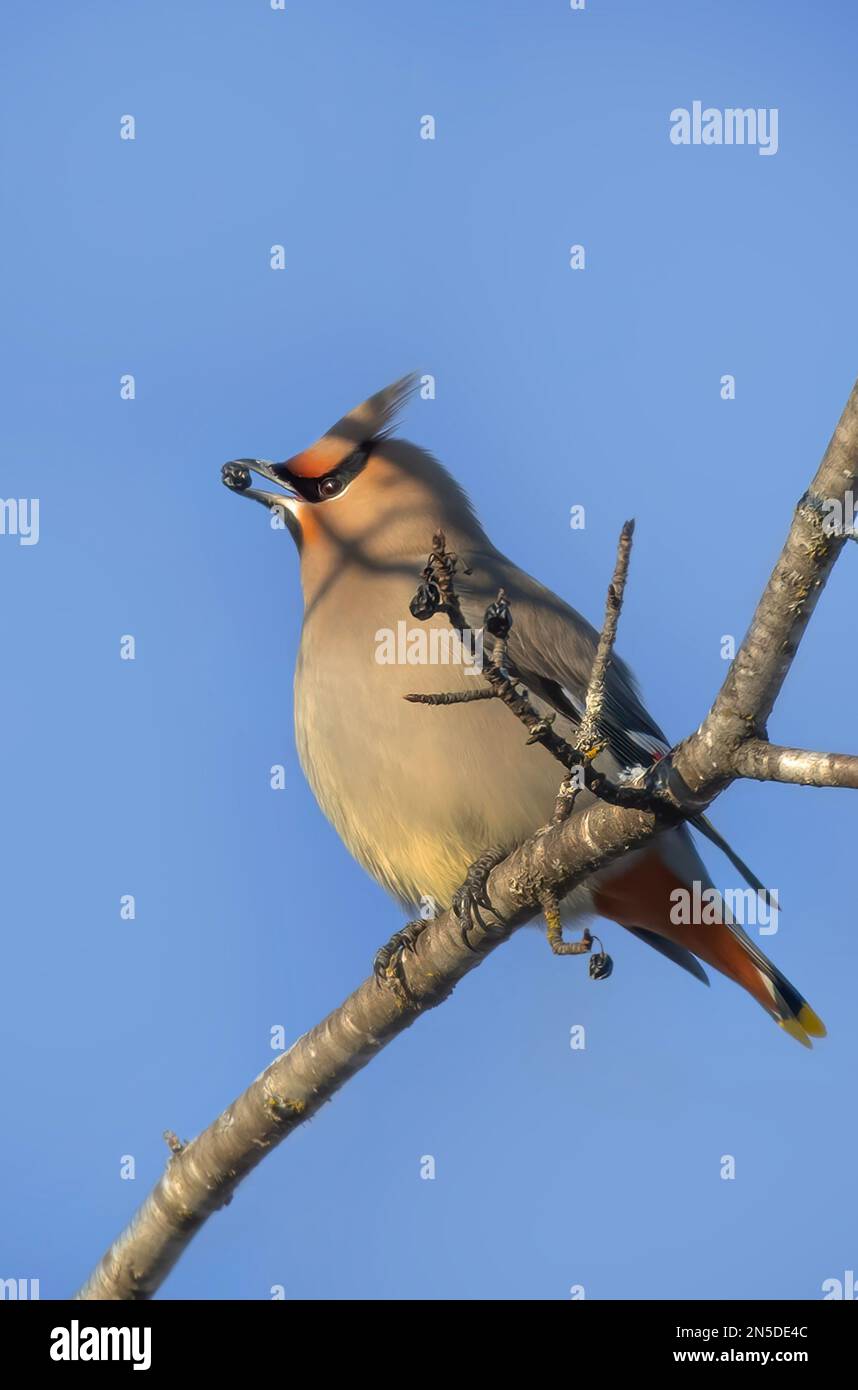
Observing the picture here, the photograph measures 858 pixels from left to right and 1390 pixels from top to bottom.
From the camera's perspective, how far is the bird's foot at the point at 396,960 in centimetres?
445

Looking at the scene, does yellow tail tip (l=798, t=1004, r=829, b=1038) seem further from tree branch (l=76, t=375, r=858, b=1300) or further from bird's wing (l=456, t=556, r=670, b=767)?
tree branch (l=76, t=375, r=858, b=1300)

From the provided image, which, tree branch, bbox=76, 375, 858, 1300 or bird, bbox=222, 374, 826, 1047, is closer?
tree branch, bbox=76, 375, 858, 1300

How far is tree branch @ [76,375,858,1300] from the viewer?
10.4 feet

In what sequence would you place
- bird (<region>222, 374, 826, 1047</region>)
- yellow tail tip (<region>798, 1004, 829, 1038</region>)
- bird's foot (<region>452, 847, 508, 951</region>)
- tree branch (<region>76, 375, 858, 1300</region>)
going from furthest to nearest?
yellow tail tip (<region>798, 1004, 829, 1038</region>)
bird (<region>222, 374, 826, 1047</region>)
bird's foot (<region>452, 847, 508, 951</region>)
tree branch (<region>76, 375, 858, 1300</region>)

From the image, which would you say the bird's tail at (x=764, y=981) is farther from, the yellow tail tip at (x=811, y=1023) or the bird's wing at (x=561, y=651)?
the bird's wing at (x=561, y=651)

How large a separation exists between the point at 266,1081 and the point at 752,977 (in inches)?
75.6

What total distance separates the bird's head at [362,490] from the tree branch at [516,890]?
173 centimetres

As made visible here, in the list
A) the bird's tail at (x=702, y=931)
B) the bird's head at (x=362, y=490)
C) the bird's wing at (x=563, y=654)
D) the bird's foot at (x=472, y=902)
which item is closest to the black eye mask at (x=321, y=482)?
the bird's head at (x=362, y=490)

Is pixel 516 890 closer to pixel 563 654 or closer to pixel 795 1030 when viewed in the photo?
pixel 563 654

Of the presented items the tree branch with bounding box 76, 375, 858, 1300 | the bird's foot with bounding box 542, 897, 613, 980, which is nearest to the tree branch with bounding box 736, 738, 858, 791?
the tree branch with bounding box 76, 375, 858, 1300

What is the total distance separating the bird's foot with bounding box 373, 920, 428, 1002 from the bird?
0.9 inches

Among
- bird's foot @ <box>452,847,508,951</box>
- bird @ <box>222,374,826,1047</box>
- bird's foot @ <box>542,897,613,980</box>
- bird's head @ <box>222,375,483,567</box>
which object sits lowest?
bird's foot @ <box>542,897,613,980</box>
